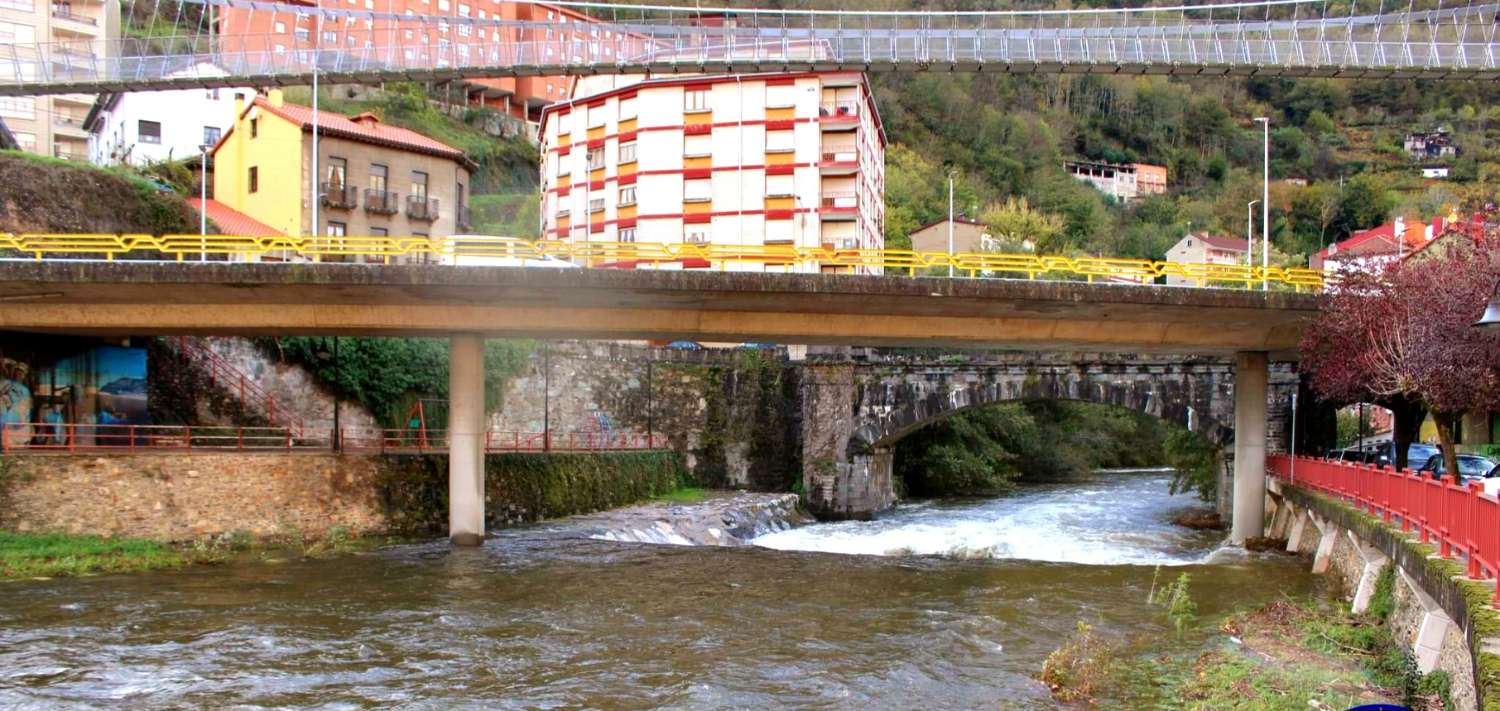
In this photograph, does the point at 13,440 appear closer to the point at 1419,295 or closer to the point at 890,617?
the point at 890,617

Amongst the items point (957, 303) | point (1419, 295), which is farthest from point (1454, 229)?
point (957, 303)

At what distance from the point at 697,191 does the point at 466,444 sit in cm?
3610

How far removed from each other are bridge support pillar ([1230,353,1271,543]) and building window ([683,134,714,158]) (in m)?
35.0

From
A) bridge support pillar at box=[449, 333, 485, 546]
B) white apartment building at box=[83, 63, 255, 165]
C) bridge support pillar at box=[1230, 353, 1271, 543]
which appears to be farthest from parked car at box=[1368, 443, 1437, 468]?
white apartment building at box=[83, 63, 255, 165]

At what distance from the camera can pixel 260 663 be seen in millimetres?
16953

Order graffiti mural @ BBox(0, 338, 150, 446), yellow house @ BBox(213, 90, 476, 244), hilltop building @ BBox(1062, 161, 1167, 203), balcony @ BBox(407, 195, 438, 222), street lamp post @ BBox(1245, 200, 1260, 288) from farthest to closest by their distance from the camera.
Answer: hilltop building @ BBox(1062, 161, 1167, 203) < balcony @ BBox(407, 195, 438, 222) < yellow house @ BBox(213, 90, 476, 244) < street lamp post @ BBox(1245, 200, 1260, 288) < graffiti mural @ BBox(0, 338, 150, 446)

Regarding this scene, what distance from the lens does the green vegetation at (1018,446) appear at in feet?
179

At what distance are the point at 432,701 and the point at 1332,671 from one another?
1148cm

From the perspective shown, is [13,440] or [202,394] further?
[202,394]

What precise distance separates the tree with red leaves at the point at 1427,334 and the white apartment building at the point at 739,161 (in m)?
33.8

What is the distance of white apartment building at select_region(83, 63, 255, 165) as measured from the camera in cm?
6675

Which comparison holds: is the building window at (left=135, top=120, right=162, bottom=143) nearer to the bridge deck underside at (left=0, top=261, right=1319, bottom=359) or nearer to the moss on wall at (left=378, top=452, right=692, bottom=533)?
the moss on wall at (left=378, top=452, right=692, bottom=533)

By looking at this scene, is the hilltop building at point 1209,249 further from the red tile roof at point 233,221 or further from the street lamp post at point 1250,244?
the red tile roof at point 233,221

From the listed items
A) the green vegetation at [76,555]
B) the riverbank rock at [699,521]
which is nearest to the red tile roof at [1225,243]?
the riverbank rock at [699,521]
